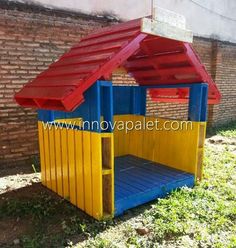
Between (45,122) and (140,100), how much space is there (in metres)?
2.19

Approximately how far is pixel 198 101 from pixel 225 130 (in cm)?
624

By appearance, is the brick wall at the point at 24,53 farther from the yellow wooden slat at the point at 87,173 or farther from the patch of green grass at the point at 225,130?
the patch of green grass at the point at 225,130

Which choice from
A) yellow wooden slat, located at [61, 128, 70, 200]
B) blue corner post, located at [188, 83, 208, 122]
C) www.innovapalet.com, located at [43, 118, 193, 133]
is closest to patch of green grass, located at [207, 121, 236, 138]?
A: www.innovapalet.com, located at [43, 118, 193, 133]

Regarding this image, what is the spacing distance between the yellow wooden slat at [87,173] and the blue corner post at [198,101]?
2005 mm

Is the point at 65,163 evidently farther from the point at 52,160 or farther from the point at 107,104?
the point at 107,104

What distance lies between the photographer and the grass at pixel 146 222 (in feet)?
10.3

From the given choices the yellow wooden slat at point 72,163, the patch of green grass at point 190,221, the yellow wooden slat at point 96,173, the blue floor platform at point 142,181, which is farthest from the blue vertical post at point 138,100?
the yellow wooden slat at point 96,173

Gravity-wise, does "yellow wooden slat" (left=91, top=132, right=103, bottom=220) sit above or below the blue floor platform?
above

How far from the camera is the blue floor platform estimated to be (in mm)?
3793

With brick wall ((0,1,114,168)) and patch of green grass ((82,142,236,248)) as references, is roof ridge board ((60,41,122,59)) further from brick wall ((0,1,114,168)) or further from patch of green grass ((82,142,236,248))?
patch of green grass ((82,142,236,248))

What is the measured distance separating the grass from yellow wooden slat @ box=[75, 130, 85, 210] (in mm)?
176

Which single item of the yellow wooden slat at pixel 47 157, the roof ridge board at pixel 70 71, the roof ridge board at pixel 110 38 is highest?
the roof ridge board at pixel 110 38

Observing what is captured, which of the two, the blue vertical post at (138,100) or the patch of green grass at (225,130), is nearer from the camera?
the blue vertical post at (138,100)

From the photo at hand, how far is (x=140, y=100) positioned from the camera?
5.66m
